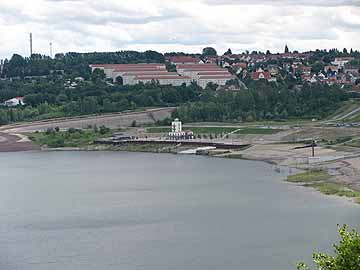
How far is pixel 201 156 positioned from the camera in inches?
1324

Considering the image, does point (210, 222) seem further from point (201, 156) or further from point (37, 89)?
point (37, 89)

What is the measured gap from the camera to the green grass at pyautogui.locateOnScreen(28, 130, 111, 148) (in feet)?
128

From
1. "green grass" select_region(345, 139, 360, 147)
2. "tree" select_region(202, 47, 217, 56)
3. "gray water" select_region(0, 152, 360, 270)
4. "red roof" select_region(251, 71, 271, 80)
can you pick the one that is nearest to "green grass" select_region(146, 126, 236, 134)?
"green grass" select_region(345, 139, 360, 147)

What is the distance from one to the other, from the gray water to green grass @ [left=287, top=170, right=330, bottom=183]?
46 centimetres

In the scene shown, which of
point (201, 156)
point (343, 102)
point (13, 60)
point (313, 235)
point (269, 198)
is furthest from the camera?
point (13, 60)

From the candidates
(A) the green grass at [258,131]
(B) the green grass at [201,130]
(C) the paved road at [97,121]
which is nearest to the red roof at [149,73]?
(C) the paved road at [97,121]

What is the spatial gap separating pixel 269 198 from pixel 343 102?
24.4 m

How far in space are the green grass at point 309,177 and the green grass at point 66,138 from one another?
46.9ft

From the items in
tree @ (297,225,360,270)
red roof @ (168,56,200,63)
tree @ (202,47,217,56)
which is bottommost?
tree @ (297,225,360,270)

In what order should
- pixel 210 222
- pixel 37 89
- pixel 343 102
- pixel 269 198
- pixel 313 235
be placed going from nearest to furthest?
pixel 313 235
pixel 210 222
pixel 269 198
pixel 343 102
pixel 37 89

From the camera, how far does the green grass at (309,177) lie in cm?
2478

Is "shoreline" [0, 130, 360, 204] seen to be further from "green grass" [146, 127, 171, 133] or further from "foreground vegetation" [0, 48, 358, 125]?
"foreground vegetation" [0, 48, 358, 125]

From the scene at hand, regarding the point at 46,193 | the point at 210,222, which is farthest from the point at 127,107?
the point at 210,222

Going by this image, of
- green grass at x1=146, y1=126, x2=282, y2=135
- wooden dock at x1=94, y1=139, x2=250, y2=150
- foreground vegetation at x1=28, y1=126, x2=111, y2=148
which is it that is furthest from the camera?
foreground vegetation at x1=28, y1=126, x2=111, y2=148
